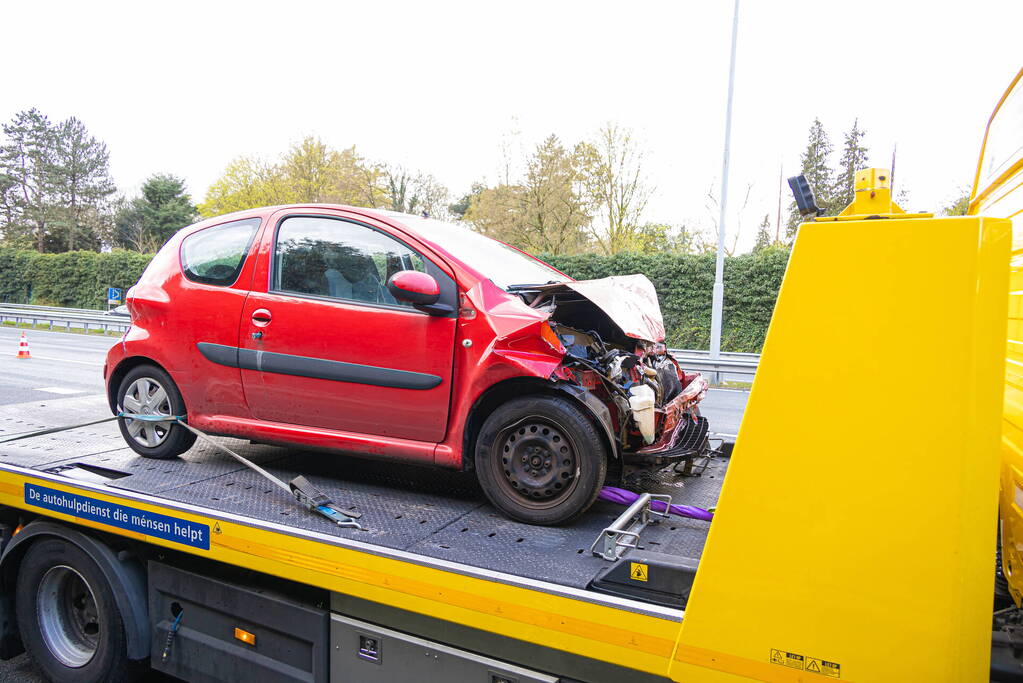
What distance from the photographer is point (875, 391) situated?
5.07 ft

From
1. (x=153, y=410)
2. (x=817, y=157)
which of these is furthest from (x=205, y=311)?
(x=817, y=157)

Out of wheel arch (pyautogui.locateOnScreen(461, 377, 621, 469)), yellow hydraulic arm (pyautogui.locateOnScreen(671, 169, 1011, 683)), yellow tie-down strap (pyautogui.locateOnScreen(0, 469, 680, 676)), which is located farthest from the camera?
wheel arch (pyautogui.locateOnScreen(461, 377, 621, 469))

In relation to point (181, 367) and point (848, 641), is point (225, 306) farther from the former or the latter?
point (848, 641)

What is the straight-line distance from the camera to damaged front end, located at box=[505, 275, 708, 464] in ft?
9.25

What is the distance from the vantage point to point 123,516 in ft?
9.78

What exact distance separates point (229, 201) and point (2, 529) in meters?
30.6

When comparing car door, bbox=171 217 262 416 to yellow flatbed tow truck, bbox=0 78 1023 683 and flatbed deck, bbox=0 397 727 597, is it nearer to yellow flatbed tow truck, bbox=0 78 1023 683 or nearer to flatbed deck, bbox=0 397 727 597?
flatbed deck, bbox=0 397 727 597

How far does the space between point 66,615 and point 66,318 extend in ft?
76.1

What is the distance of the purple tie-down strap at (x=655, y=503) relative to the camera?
8.54 feet

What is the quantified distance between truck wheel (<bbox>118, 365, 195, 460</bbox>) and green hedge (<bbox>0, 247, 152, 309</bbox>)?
28154mm

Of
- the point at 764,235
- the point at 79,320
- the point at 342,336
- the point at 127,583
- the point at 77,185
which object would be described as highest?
the point at 77,185

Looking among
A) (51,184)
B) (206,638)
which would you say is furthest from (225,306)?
(51,184)

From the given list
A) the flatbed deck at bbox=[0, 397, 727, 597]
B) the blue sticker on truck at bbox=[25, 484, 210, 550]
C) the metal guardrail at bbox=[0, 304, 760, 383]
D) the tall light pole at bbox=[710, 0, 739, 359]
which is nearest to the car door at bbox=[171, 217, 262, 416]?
the flatbed deck at bbox=[0, 397, 727, 597]

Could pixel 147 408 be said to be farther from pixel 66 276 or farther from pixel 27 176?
pixel 27 176
